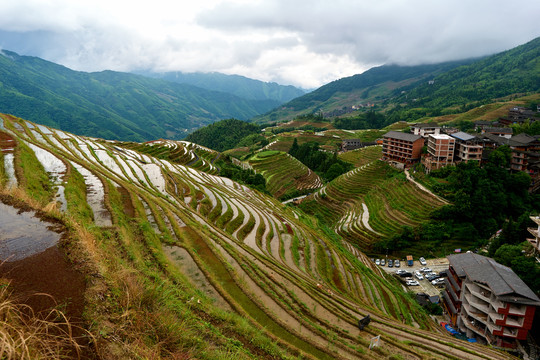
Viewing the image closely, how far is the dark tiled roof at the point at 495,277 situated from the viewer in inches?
811

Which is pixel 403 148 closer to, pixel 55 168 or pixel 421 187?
pixel 421 187

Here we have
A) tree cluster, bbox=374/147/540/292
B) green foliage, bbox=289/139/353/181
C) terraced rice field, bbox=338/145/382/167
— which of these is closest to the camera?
tree cluster, bbox=374/147/540/292

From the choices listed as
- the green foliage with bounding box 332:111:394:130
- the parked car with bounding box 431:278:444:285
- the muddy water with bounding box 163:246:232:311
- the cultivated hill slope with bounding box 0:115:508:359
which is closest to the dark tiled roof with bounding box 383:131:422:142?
the parked car with bounding box 431:278:444:285

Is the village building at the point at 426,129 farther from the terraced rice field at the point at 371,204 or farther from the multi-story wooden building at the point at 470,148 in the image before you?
the multi-story wooden building at the point at 470,148

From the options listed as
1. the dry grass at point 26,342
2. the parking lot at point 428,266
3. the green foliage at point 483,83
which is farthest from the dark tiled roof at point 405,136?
the green foliage at point 483,83

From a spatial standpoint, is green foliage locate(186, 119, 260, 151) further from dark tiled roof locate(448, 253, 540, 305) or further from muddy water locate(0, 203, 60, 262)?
muddy water locate(0, 203, 60, 262)

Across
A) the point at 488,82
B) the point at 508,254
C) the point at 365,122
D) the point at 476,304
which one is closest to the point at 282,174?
the point at 508,254

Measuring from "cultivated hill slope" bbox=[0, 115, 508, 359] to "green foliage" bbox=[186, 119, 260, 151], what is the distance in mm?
104052

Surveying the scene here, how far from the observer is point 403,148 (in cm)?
5109

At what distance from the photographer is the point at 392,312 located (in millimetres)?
19625

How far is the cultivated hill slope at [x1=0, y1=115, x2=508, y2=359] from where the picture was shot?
5.48 m

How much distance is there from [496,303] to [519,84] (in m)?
159

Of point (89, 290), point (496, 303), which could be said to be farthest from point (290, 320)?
point (496, 303)

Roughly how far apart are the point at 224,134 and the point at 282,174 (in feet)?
249
